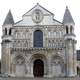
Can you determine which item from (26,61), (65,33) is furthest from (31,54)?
(65,33)

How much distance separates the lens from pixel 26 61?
→ 37375 mm

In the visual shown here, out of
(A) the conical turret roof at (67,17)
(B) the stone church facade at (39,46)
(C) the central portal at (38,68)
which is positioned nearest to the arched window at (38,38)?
(B) the stone church facade at (39,46)

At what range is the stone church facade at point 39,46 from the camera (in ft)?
121

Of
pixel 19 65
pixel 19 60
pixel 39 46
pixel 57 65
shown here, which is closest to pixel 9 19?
pixel 39 46

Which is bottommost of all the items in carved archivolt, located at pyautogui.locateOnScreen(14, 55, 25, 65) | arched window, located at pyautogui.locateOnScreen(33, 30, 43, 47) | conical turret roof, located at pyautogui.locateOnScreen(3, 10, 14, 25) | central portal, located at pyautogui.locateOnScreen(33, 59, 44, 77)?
central portal, located at pyautogui.locateOnScreen(33, 59, 44, 77)

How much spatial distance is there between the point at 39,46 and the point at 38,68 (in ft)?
12.0

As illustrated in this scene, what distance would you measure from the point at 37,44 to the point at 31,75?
5.17 metres

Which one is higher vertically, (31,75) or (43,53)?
(43,53)

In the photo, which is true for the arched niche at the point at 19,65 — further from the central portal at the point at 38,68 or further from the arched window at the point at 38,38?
the arched window at the point at 38,38

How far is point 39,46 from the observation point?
125 ft

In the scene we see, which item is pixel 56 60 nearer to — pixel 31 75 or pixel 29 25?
pixel 31 75

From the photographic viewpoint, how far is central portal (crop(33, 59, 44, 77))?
38.1m

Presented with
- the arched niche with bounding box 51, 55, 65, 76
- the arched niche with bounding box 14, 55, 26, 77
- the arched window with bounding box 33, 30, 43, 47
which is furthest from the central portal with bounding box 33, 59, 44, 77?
the arched window with bounding box 33, 30, 43, 47

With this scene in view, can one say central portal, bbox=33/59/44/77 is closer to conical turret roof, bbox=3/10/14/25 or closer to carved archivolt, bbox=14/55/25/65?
carved archivolt, bbox=14/55/25/65
